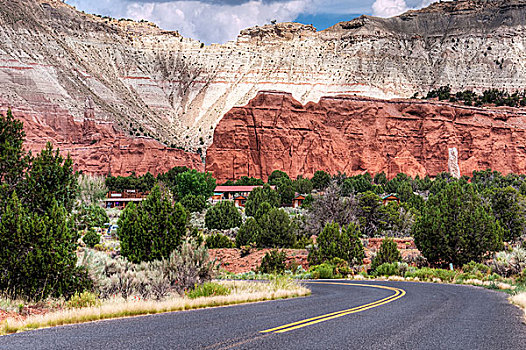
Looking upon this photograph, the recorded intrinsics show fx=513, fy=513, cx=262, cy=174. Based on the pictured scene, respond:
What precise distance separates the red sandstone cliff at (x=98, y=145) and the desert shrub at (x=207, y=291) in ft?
330

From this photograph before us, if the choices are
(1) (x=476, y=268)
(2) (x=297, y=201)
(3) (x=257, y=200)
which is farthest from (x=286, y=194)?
(1) (x=476, y=268)

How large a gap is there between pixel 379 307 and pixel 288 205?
7659 cm

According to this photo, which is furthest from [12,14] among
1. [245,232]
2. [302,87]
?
[245,232]

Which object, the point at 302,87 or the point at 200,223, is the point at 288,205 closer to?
the point at 200,223

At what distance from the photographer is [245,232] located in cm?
4516

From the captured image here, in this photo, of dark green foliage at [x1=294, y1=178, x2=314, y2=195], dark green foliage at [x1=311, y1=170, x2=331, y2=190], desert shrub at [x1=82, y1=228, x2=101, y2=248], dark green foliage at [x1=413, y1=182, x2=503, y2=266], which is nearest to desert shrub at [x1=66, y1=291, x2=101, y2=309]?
dark green foliage at [x1=413, y1=182, x2=503, y2=266]

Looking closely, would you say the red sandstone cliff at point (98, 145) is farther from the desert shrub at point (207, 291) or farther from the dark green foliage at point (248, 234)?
the desert shrub at point (207, 291)

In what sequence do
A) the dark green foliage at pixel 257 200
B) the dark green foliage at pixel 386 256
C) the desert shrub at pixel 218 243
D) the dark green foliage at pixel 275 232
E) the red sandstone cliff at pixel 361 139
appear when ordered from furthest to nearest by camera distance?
the red sandstone cliff at pixel 361 139 → the dark green foliage at pixel 257 200 → the desert shrub at pixel 218 243 → the dark green foliage at pixel 275 232 → the dark green foliage at pixel 386 256

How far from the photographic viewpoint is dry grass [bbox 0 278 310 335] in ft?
30.0

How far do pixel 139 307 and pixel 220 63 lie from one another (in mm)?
162349

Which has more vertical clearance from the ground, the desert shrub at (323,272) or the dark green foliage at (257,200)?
the dark green foliage at (257,200)

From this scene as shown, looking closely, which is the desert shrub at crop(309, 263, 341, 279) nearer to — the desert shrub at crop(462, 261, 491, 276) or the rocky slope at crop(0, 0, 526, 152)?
the desert shrub at crop(462, 261, 491, 276)

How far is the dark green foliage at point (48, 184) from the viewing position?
14.4m

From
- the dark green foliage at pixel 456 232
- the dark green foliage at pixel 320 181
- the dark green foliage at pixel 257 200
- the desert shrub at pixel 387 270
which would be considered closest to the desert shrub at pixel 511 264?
the dark green foliage at pixel 456 232
